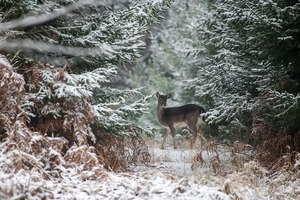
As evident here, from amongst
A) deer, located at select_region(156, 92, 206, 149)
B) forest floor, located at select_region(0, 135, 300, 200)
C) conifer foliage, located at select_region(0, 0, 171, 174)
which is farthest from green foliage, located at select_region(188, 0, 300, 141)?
deer, located at select_region(156, 92, 206, 149)

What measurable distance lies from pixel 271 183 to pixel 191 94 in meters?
12.2

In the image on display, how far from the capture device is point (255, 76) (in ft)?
31.7

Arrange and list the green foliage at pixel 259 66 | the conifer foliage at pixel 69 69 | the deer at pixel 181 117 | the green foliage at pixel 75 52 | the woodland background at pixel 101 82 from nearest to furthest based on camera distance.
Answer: the woodland background at pixel 101 82
the conifer foliage at pixel 69 69
the green foliage at pixel 75 52
the green foliage at pixel 259 66
the deer at pixel 181 117

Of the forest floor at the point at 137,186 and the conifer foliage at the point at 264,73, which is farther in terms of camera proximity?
the conifer foliage at the point at 264,73

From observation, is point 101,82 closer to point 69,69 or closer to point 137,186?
point 69,69

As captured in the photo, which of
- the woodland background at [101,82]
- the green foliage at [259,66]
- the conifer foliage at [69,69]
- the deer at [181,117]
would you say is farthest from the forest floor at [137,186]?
the deer at [181,117]

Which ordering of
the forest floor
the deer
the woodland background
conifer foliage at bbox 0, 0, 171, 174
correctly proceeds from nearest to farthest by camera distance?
1. the forest floor
2. the woodland background
3. conifer foliage at bbox 0, 0, 171, 174
4. the deer

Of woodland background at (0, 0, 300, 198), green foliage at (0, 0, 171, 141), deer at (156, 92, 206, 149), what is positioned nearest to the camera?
woodland background at (0, 0, 300, 198)

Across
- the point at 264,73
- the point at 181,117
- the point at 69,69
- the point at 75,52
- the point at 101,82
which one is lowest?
the point at 181,117

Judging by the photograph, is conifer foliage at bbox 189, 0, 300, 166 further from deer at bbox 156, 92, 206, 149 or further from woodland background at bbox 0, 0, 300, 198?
deer at bbox 156, 92, 206, 149

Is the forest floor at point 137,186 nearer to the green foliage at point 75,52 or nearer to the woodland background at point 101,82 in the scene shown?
the woodland background at point 101,82

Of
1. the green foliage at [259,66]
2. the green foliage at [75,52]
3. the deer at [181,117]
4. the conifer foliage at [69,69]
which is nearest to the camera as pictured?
the conifer foliage at [69,69]

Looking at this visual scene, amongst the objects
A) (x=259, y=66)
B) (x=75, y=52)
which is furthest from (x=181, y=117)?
(x=75, y=52)

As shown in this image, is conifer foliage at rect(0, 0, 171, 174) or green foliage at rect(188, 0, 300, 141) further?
green foliage at rect(188, 0, 300, 141)
